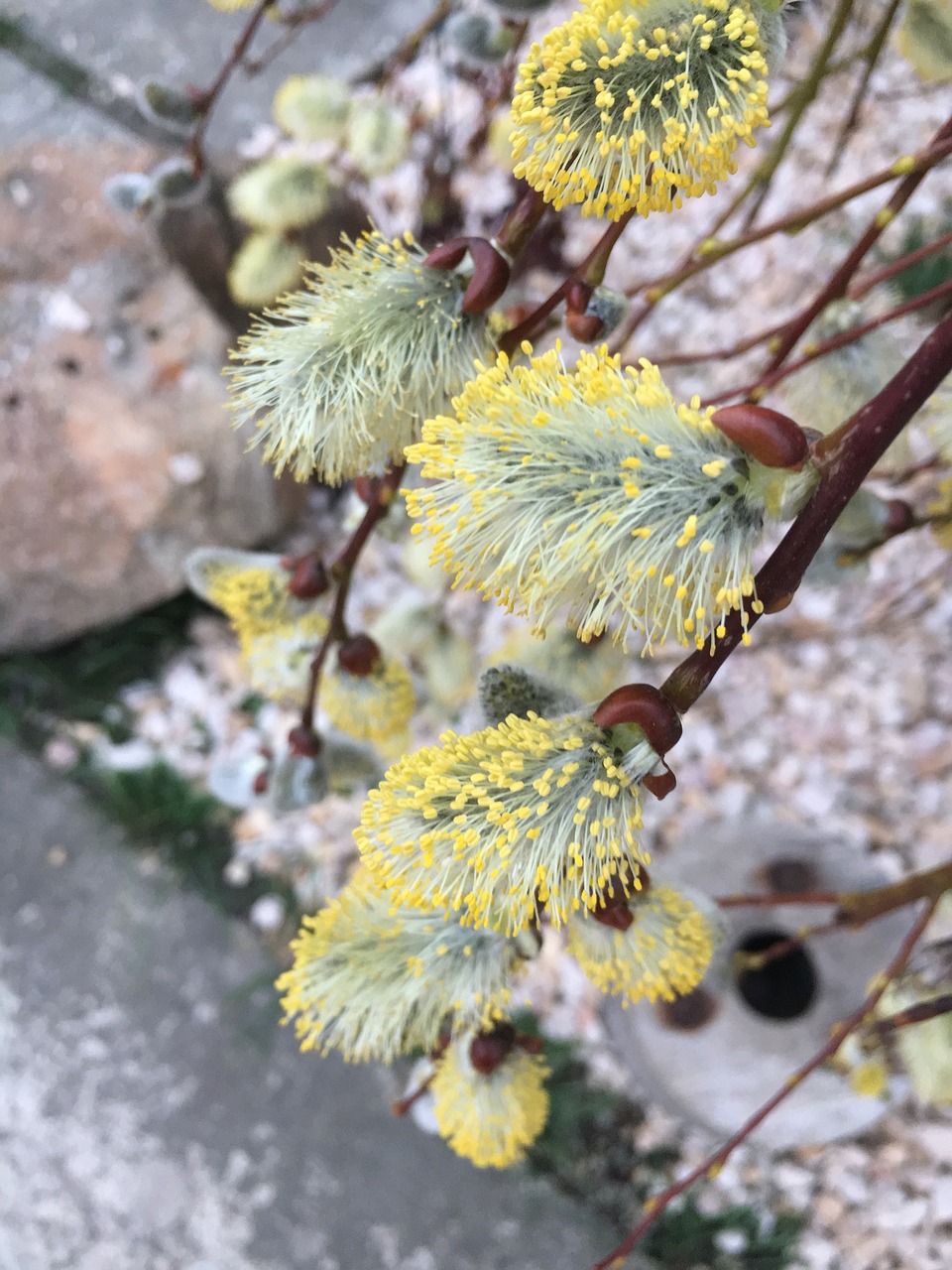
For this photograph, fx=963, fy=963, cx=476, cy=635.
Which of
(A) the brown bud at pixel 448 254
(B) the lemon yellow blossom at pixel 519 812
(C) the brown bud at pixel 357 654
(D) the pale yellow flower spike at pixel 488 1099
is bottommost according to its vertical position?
(D) the pale yellow flower spike at pixel 488 1099

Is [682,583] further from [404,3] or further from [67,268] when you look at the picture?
[404,3]

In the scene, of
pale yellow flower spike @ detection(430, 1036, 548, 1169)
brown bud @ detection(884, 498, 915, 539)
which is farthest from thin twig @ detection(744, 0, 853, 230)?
pale yellow flower spike @ detection(430, 1036, 548, 1169)

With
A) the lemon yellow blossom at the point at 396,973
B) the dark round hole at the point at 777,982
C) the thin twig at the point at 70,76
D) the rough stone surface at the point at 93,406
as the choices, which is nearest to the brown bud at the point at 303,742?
the lemon yellow blossom at the point at 396,973

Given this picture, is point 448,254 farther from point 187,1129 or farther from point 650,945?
point 187,1129

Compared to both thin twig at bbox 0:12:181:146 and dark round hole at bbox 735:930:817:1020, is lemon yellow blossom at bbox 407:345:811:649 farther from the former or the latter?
thin twig at bbox 0:12:181:146

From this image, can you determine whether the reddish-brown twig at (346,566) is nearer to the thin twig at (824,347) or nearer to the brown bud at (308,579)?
the brown bud at (308,579)

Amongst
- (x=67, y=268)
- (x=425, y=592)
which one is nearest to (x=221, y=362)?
(x=67, y=268)

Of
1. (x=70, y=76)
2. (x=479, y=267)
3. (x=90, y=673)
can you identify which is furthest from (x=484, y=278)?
(x=70, y=76)
